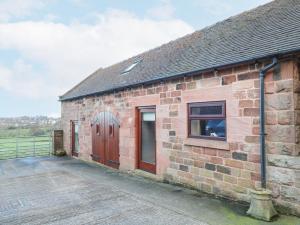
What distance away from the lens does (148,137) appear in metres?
9.38

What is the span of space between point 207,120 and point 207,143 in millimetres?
612

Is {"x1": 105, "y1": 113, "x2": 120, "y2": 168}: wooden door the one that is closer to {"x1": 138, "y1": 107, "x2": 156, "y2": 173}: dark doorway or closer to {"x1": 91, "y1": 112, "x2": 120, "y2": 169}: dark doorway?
{"x1": 91, "y1": 112, "x2": 120, "y2": 169}: dark doorway

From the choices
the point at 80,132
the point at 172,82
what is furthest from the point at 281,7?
the point at 80,132

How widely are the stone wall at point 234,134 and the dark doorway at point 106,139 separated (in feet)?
5.26

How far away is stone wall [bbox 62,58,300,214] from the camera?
5.23 meters

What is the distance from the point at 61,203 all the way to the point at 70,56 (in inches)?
695

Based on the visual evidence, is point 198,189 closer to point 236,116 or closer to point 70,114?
point 236,116

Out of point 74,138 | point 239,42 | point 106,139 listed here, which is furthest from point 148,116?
point 74,138

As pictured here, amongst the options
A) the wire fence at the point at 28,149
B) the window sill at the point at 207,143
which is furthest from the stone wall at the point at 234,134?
the wire fence at the point at 28,149

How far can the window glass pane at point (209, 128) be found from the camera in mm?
6717

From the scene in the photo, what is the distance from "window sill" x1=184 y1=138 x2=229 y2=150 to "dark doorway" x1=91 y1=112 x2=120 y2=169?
13.8 feet

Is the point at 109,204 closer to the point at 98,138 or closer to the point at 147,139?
the point at 147,139

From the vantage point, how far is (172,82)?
26.5 ft

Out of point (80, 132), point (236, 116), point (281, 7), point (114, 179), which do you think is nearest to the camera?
point (236, 116)
